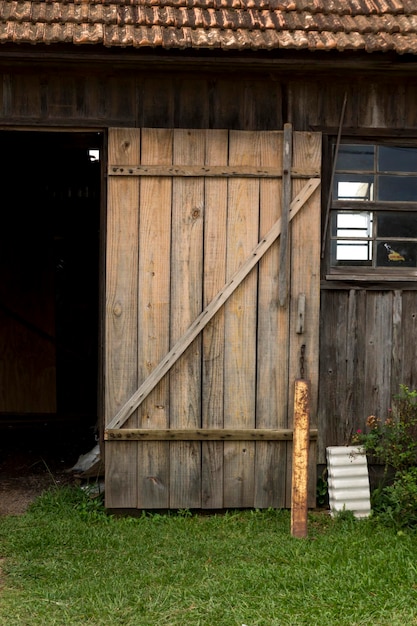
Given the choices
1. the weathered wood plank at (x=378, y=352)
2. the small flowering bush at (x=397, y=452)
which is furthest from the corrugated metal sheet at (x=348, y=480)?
the weathered wood plank at (x=378, y=352)

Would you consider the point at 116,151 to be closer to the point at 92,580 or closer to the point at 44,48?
the point at 44,48

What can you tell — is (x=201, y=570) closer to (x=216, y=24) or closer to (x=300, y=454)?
(x=300, y=454)

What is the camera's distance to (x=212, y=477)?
5.64 m

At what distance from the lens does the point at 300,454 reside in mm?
5059

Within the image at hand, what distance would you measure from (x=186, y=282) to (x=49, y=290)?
152 inches

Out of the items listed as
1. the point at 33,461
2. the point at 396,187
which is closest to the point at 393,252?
the point at 396,187

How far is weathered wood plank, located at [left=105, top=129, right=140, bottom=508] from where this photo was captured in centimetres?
550

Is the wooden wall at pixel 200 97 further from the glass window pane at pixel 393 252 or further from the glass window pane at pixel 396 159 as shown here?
the glass window pane at pixel 393 252

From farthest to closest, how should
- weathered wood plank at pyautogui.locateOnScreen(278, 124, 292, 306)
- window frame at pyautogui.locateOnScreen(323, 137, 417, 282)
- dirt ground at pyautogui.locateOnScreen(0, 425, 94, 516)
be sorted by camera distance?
1. dirt ground at pyautogui.locateOnScreen(0, 425, 94, 516)
2. window frame at pyautogui.locateOnScreen(323, 137, 417, 282)
3. weathered wood plank at pyautogui.locateOnScreen(278, 124, 292, 306)

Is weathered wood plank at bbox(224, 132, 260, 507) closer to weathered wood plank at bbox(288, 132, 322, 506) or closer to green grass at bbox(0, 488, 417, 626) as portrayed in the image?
weathered wood plank at bbox(288, 132, 322, 506)

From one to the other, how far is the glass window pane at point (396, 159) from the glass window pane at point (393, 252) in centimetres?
57

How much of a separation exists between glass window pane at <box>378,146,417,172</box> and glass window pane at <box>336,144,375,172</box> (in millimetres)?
77

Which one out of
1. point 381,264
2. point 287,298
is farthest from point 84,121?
point 381,264

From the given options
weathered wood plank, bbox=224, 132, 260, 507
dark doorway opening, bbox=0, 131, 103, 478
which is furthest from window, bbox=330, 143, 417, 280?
dark doorway opening, bbox=0, 131, 103, 478
